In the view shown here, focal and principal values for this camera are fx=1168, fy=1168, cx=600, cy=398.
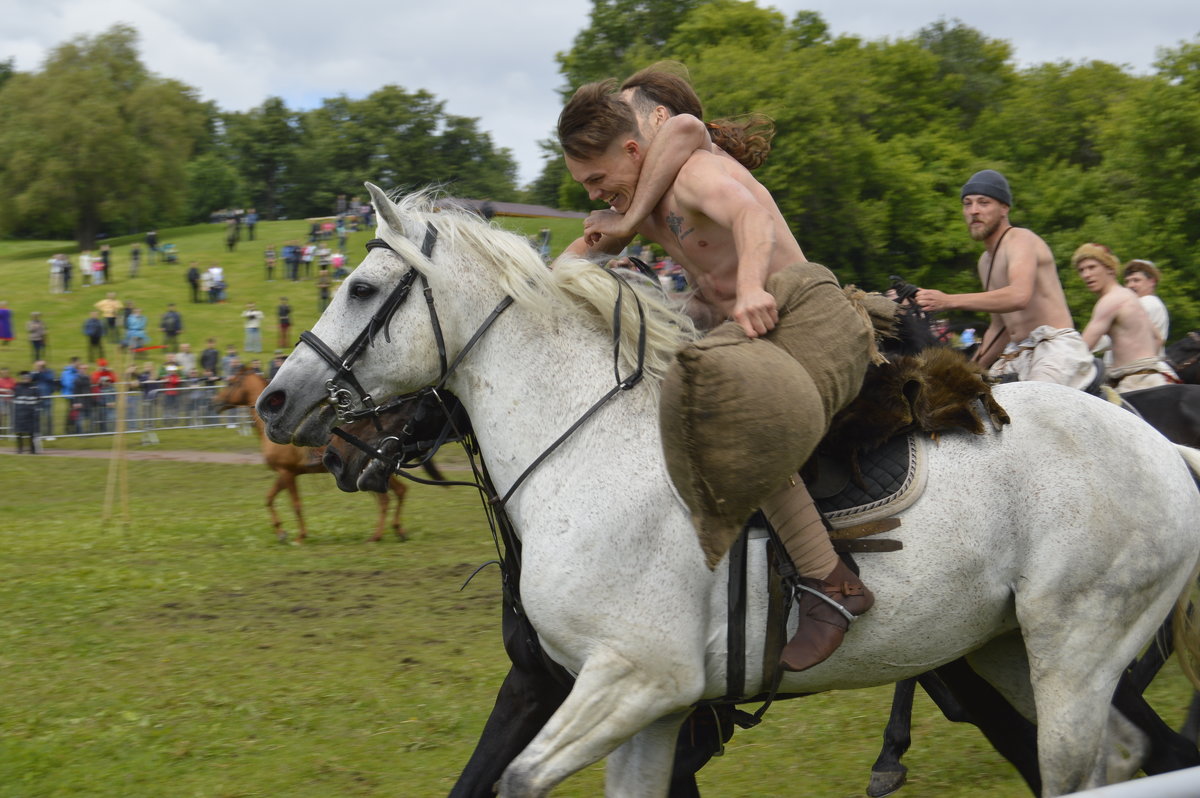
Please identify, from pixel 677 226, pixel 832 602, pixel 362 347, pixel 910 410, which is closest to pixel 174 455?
pixel 362 347

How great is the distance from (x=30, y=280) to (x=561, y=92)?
1011 inches

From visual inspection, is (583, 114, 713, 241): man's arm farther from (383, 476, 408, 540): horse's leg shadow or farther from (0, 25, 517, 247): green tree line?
(0, 25, 517, 247): green tree line

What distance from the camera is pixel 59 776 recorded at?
5.78m

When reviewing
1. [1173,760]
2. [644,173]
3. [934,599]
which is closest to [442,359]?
[644,173]

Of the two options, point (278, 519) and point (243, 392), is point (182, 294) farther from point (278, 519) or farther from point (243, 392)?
point (278, 519)

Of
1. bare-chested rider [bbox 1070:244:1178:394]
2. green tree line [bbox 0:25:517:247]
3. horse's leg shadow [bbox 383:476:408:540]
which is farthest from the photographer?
green tree line [bbox 0:25:517:247]

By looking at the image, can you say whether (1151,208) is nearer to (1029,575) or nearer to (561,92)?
(1029,575)

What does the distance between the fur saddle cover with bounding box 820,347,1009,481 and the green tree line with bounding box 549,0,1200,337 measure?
28.3 m

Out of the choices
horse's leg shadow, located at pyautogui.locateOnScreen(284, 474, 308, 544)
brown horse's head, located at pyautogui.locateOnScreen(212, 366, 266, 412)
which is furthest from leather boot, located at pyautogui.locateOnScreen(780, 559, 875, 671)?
brown horse's head, located at pyautogui.locateOnScreen(212, 366, 266, 412)

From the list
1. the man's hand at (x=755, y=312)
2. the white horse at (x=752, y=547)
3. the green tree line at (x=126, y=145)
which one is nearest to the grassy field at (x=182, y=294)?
the green tree line at (x=126, y=145)

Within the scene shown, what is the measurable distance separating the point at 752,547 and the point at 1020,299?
2.09 metres

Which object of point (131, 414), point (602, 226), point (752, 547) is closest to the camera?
point (752, 547)

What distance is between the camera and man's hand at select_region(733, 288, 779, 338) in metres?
3.49

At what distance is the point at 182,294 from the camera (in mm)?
44719
